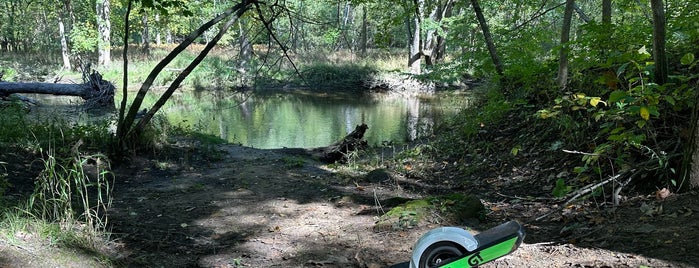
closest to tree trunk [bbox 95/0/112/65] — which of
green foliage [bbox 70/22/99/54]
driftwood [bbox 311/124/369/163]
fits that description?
green foliage [bbox 70/22/99/54]

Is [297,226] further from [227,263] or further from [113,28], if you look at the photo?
[113,28]

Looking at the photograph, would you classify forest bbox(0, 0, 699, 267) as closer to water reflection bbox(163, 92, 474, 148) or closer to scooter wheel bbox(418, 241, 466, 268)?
scooter wheel bbox(418, 241, 466, 268)

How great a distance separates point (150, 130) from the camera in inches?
289

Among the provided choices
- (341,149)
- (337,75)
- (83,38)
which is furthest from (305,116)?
(83,38)

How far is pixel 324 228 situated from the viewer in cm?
403

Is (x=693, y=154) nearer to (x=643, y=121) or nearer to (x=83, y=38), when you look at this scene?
(x=643, y=121)

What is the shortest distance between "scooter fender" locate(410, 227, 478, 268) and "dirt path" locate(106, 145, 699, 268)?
Result: 2.09 ft

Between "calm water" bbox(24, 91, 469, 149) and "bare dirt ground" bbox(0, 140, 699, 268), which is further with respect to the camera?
"calm water" bbox(24, 91, 469, 149)

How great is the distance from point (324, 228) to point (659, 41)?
10.1 feet

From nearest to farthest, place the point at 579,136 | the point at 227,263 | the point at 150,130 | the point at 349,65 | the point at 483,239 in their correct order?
the point at 483,239
the point at 227,263
the point at 579,136
the point at 150,130
the point at 349,65

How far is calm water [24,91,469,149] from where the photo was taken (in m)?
13.7

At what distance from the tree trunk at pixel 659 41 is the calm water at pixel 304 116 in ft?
26.1

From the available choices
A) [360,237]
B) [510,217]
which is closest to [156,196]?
[360,237]

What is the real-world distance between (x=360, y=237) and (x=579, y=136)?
2.87 meters
